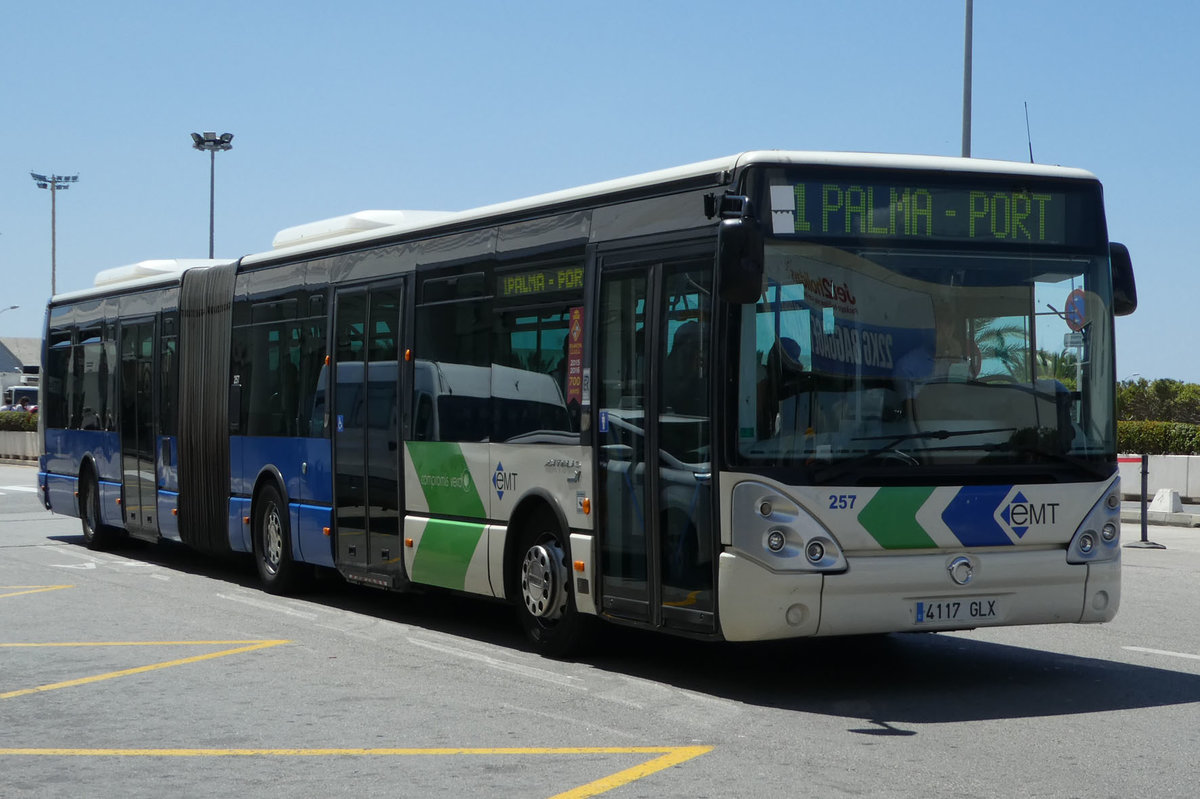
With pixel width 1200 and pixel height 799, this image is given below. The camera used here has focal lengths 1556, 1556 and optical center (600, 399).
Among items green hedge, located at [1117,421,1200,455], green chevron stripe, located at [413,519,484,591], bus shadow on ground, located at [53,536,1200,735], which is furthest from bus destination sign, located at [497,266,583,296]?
green hedge, located at [1117,421,1200,455]

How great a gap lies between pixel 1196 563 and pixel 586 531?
940 cm

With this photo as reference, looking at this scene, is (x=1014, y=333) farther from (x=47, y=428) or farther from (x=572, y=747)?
(x=47, y=428)

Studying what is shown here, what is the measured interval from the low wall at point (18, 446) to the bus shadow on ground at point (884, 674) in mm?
43586

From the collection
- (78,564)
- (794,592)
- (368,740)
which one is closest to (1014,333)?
(794,592)

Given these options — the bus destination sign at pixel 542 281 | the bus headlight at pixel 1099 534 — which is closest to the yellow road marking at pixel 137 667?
the bus destination sign at pixel 542 281

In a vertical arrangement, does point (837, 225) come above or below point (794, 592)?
above

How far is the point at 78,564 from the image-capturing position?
1733cm

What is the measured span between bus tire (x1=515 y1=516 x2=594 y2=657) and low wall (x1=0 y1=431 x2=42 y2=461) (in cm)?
4507

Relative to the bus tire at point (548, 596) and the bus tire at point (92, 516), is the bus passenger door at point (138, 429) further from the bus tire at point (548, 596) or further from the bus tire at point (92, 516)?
the bus tire at point (548, 596)

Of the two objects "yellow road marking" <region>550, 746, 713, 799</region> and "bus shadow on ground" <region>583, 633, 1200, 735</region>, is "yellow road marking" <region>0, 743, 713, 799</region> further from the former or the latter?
"bus shadow on ground" <region>583, 633, 1200, 735</region>

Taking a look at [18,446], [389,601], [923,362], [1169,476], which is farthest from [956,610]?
[18,446]

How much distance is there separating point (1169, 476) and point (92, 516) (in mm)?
18287

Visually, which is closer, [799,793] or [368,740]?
[799,793]

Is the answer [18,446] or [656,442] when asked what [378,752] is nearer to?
[656,442]
